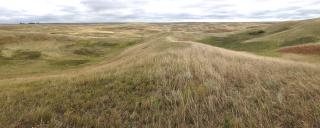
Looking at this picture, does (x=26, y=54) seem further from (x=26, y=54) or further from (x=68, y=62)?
(x=68, y=62)

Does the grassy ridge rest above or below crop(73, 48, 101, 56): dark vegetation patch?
above

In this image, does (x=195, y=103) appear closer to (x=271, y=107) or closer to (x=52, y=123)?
(x=271, y=107)

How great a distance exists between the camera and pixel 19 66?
29.7 metres

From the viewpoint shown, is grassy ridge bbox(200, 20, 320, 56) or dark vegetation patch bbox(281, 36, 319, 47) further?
dark vegetation patch bbox(281, 36, 319, 47)

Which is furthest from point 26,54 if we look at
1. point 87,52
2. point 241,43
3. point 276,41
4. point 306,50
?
point 276,41

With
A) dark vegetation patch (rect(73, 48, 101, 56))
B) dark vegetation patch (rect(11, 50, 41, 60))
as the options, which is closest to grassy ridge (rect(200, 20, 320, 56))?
dark vegetation patch (rect(73, 48, 101, 56))

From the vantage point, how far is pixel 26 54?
3622 cm

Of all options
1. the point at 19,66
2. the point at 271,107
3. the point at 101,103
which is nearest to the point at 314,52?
the point at 271,107

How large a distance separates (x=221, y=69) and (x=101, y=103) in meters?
5.08

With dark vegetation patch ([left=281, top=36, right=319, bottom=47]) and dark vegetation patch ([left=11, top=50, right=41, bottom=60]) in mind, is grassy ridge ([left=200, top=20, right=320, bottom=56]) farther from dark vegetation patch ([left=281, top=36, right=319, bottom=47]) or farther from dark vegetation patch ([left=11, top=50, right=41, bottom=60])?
dark vegetation patch ([left=11, top=50, right=41, bottom=60])

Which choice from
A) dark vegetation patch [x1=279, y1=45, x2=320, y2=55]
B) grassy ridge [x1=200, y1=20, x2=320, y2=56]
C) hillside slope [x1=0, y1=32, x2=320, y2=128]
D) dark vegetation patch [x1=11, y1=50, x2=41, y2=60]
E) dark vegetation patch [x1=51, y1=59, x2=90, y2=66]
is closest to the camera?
hillside slope [x1=0, y1=32, x2=320, y2=128]

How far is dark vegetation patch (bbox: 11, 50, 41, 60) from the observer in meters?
34.9

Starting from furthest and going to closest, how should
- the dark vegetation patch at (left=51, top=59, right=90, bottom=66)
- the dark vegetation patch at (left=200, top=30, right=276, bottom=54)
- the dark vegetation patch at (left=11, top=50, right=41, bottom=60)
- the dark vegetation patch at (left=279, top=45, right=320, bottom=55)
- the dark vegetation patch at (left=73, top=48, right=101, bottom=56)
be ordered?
the dark vegetation patch at (left=200, top=30, right=276, bottom=54), the dark vegetation patch at (left=73, top=48, right=101, bottom=56), the dark vegetation patch at (left=11, top=50, right=41, bottom=60), the dark vegetation patch at (left=51, top=59, right=90, bottom=66), the dark vegetation patch at (left=279, top=45, right=320, bottom=55)

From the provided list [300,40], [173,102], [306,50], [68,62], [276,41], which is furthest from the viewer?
Result: [276,41]
